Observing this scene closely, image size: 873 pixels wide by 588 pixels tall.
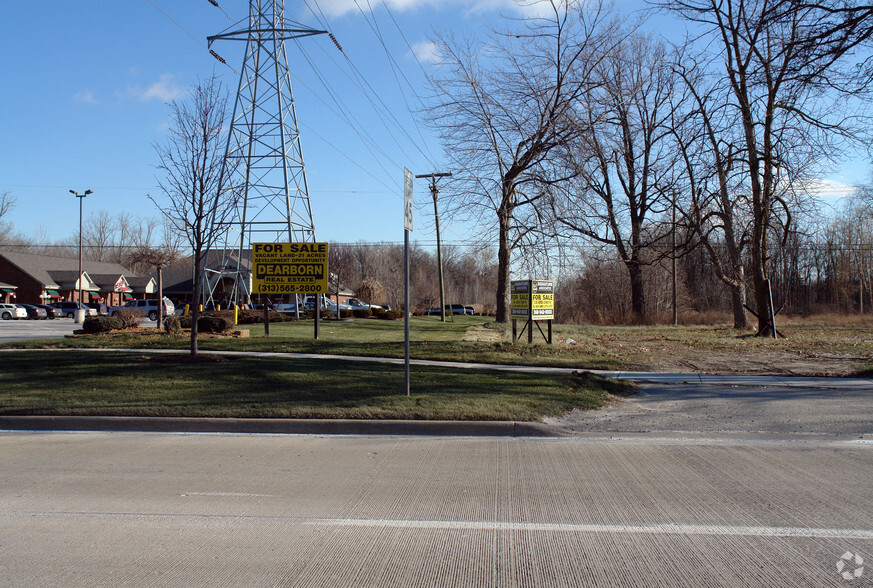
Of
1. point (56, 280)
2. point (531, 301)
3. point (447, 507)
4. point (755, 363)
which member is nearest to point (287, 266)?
point (531, 301)

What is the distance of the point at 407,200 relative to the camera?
394 inches

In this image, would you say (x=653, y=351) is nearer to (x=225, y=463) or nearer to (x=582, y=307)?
(x=225, y=463)

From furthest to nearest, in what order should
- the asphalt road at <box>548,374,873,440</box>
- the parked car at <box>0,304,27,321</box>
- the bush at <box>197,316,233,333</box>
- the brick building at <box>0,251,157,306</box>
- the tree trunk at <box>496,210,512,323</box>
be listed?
the brick building at <box>0,251,157,306</box>
the parked car at <box>0,304,27,321</box>
the tree trunk at <box>496,210,512,323</box>
the bush at <box>197,316,233,333</box>
the asphalt road at <box>548,374,873,440</box>

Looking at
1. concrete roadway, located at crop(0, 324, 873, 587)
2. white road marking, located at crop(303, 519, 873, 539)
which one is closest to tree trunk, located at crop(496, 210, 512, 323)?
concrete roadway, located at crop(0, 324, 873, 587)

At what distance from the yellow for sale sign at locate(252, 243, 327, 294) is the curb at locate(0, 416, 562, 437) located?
13374 mm

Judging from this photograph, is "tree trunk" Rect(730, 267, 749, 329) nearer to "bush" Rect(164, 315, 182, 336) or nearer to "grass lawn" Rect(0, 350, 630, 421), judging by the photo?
"grass lawn" Rect(0, 350, 630, 421)

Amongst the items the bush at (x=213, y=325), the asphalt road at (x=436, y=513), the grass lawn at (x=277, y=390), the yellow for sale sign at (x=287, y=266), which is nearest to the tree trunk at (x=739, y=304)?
the yellow for sale sign at (x=287, y=266)

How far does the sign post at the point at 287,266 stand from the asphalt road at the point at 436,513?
14496 millimetres

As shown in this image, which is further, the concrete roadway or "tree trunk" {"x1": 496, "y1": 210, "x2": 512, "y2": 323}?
"tree trunk" {"x1": 496, "y1": 210, "x2": 512, "y2": 323}

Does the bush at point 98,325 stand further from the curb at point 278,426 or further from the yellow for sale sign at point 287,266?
the curb at point 278,426

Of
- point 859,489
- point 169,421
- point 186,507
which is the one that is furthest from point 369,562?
point 169,421

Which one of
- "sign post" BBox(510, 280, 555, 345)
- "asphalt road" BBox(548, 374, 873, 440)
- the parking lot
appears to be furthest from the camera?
the parking lot

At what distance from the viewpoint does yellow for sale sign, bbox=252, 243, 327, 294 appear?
22312 millimetres

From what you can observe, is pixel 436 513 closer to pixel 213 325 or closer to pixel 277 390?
pixel 277 390
